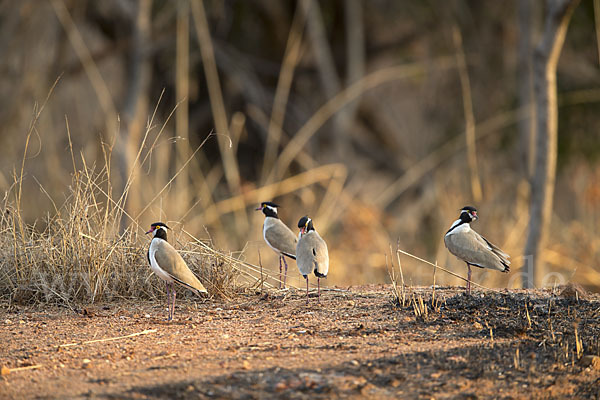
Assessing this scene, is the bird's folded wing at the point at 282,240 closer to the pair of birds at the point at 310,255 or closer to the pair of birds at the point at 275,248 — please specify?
the pair of birds at the point at 275,248

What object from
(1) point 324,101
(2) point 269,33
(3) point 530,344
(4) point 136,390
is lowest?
(4) point 136,390

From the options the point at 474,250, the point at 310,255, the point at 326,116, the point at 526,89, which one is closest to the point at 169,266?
the point at 310,255

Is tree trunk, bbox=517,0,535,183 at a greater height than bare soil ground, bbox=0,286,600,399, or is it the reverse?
tree trunk, bbox=517,0,535,183

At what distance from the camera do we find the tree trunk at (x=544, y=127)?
25.0 feet

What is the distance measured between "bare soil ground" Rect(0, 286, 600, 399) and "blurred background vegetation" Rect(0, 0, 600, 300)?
3.73 meters

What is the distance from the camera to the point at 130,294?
17.0 ft

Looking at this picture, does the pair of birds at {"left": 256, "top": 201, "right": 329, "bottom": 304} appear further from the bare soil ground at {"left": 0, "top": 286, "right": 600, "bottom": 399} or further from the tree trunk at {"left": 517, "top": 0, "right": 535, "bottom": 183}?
the tree trunk at {"left": 517, "top": 0, "right": 535, "bottom": 183}

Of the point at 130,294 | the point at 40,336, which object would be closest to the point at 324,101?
the point at 130,294

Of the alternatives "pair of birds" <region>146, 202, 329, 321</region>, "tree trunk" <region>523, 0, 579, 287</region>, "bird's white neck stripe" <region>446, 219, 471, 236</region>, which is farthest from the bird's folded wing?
"tree trunk" <region>523, 0, 579, 287</region>

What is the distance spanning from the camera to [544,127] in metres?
7.70

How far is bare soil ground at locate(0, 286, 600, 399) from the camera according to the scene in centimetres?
335

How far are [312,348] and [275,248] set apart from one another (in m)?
1.58

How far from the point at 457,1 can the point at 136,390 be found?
429 inches

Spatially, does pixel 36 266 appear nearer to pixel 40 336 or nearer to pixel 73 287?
pixel 73 287
